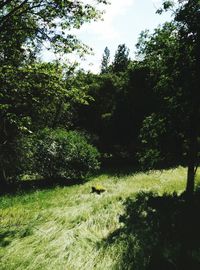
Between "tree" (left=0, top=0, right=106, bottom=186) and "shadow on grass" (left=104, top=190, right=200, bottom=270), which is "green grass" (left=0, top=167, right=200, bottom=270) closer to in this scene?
"shadow on grass" (left=104, top=190, right=200, bottom=270)

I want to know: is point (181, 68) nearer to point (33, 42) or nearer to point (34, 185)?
point (33, 42)

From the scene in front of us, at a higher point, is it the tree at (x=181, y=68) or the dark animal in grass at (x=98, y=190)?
the tree at (x=181, y=68)

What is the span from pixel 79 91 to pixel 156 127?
3.36 m


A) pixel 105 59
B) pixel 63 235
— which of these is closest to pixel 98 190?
pixel 63 235

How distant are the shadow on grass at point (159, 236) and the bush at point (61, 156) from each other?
36.1 ft

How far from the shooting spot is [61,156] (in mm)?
21812

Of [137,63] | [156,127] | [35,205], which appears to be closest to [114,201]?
[156,127]

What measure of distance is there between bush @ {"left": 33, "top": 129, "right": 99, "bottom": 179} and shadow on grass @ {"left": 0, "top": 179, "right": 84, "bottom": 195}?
1.29 feet

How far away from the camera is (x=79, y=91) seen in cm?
1286

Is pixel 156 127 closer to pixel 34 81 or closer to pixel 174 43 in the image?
pixel 174 43

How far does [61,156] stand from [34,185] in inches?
106

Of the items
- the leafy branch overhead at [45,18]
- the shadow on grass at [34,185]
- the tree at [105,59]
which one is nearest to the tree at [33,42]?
the leafy branch overhead at [45,18]

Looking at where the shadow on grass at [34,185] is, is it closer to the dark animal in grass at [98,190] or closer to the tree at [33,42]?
→ the dark animal in grass at [98,190]

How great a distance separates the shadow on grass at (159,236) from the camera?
684 centimetres
